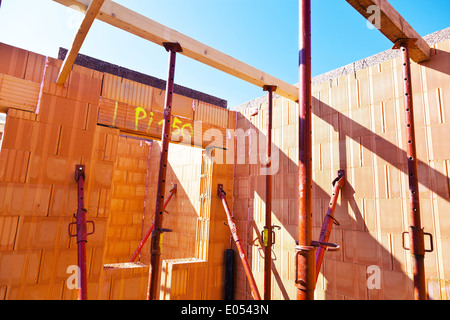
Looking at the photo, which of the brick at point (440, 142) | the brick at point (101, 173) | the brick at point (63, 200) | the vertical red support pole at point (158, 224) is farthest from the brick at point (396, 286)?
the brick at point (63, 200)

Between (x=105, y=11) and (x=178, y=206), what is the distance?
530cm

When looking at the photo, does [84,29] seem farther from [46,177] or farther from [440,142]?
[440,142]

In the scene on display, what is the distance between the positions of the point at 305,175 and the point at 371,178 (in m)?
2.50

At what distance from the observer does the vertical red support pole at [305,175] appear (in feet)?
6.62

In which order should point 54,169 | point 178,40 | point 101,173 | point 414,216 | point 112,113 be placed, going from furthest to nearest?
point 112,113 → point 101,173 → point 54,169 → point 178,40 → point 414,216

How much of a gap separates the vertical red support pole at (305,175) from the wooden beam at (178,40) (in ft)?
5.82

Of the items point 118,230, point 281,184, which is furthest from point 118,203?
point 281,184

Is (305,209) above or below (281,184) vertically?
below

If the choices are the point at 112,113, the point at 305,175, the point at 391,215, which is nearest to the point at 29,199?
the point at 112,113

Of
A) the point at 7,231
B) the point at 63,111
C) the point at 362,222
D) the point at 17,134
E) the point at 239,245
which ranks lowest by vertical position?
the point at 239,245

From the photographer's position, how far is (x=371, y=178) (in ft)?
13.5
